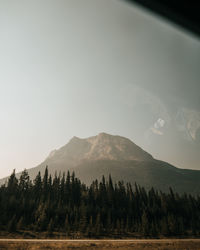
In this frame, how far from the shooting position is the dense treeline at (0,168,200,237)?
44.2 meters

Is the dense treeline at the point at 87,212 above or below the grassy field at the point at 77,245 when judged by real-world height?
above

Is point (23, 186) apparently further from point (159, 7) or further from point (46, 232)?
point (159, 7)

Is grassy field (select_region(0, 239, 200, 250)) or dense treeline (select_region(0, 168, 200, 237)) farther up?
dense treeline (select_region(0, 168, 200, 237))

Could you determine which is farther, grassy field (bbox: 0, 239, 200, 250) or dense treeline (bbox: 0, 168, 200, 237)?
dense treeline (bbox: 0, 168, 200, 237)

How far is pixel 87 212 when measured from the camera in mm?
57281

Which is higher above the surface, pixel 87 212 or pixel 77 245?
pixel 87 212

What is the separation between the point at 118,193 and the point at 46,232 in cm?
4803

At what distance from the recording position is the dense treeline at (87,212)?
44.2 metres

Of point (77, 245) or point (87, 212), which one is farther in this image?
point (87, 212)

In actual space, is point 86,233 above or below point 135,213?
below

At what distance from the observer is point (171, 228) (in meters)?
50.2

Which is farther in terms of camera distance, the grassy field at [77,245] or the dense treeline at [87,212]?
the dense treeline at [87,212]

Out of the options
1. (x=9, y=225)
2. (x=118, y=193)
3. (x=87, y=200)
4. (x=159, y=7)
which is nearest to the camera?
(x=159, y=7)

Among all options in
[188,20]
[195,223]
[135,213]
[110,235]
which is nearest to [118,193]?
[135,213]
